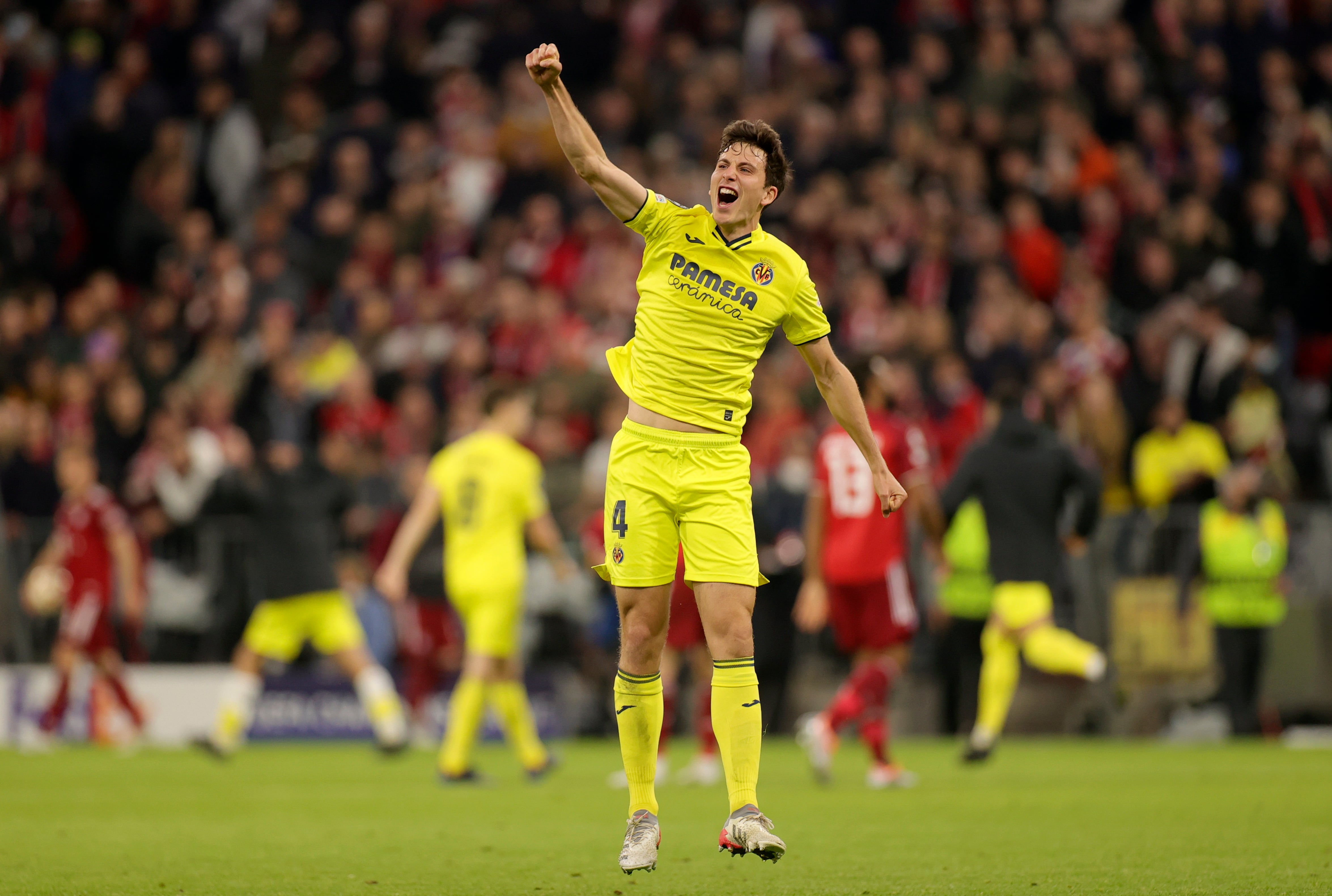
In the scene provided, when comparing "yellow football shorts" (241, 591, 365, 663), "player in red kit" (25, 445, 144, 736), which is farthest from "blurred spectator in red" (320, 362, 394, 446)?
"yellow football shorts" (241, 591, 365, 663)

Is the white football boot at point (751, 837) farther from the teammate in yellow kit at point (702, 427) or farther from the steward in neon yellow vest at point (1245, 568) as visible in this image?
the steward in neon yellow vest at point (1245, 568)

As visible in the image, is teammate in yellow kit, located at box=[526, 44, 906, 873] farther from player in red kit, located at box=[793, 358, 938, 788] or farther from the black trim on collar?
player in red kit, located at box=[793, 358, 938, 788]

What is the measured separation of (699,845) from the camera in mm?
8641

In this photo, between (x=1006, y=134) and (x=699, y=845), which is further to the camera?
(x=1006, y=134)

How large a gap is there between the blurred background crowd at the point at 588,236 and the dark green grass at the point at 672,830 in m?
4.18

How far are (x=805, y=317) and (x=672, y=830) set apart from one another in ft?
10.9

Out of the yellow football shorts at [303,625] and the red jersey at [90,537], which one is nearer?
the yellow football shorts at [303,625]

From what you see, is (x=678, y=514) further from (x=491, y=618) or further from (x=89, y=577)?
(x=89, y=577)

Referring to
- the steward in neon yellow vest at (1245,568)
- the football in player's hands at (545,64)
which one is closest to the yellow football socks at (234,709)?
the steward in neon yellow vest at (1245,568)

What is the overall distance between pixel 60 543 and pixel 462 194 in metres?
7.02

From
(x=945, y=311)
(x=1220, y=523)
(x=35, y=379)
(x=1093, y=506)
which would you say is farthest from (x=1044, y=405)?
(x=35, y=379)

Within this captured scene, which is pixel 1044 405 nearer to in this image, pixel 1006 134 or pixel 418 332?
pixel 1006 134

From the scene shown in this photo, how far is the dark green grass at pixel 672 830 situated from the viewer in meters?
7.08

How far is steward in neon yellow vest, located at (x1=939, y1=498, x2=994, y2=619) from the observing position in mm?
16594
